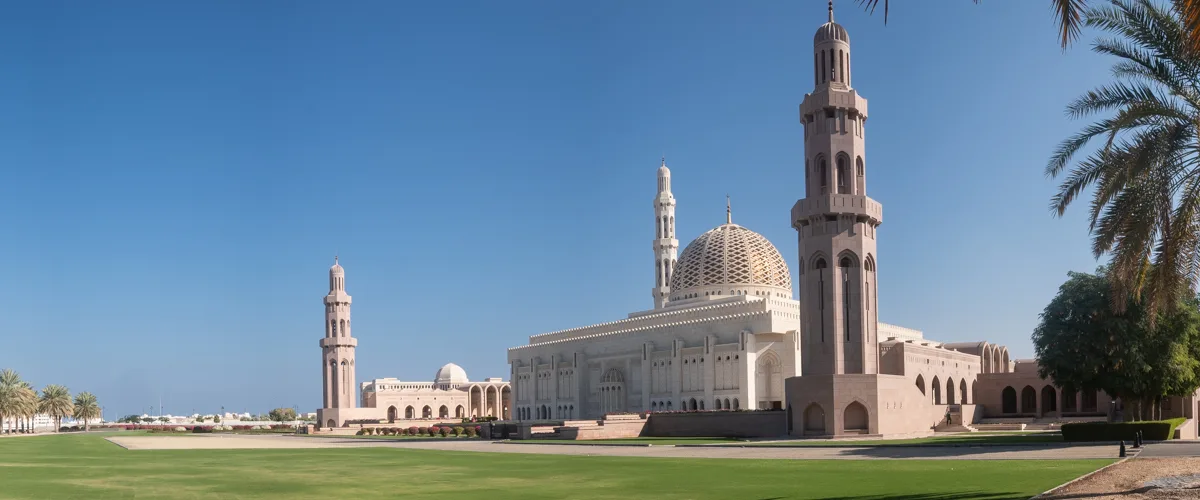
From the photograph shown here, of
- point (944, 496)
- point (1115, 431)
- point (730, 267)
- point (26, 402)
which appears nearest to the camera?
point (944, 496)

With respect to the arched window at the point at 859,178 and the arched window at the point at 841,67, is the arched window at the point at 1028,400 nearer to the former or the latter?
the arched window at the point at 859,178

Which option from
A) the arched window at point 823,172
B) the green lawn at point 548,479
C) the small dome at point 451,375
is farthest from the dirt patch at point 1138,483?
the small dome at point 451,375

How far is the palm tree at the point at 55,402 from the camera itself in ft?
294

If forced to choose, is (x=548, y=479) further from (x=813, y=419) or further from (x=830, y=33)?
(x=830, y=33)

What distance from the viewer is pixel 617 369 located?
71500mm

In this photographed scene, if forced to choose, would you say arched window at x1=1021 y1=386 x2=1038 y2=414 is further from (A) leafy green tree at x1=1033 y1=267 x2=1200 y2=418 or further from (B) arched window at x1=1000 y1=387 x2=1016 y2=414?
(A) leafy green tree at x1=1033 y1=267 x2=1200 y2=418

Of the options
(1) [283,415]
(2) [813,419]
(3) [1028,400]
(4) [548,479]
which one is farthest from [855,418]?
(1) [283,415]

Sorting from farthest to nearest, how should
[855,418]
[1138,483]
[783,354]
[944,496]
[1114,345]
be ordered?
[783,354] → [855,418] → [1114,345] → [1138,483] → [944,496]

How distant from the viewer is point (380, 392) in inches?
3912

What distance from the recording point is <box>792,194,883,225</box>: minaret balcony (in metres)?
42.0

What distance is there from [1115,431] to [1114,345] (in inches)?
231

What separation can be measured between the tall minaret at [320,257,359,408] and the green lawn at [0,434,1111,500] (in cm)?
6461

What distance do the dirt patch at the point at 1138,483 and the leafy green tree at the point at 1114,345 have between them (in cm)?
1475

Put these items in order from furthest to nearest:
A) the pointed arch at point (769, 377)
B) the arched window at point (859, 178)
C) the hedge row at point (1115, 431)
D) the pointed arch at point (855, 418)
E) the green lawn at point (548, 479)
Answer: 1. the pointed arch at point (769, 377)
2. the arched window at point (859, 178)
3. the pointed arch at point (855, 418)
4. the hedge row at point (1115, 431)
5. the green lawn at point (548, 479)
